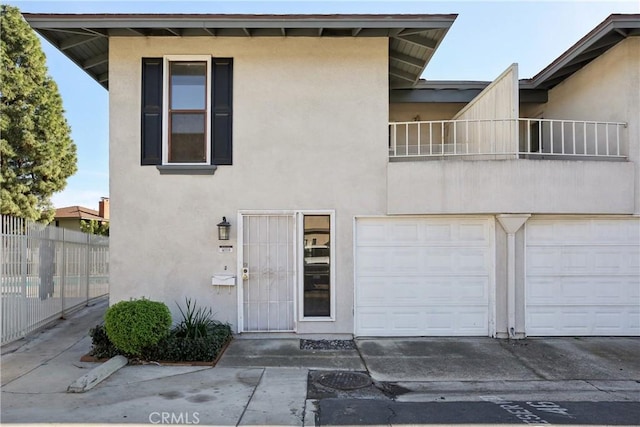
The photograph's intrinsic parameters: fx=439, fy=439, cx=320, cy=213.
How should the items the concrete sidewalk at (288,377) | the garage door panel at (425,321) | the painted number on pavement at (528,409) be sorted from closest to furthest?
1. the painted number on pavement at (528,409)
2. the concrete sidewalk at (288,377)
3. the garage door panel at (425,321)

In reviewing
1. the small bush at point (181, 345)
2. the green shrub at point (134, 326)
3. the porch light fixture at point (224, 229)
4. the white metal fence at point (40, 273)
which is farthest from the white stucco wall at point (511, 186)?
the white metal fence at point (40, 273)

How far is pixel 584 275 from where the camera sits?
8.34 meters

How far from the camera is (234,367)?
256 inches


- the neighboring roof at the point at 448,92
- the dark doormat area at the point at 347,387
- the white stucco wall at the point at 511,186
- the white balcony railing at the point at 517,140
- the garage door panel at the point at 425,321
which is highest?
the neighboring roof at the point at 448,92

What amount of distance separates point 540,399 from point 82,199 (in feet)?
104

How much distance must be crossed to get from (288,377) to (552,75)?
856cm

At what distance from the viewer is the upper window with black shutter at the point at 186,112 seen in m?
8.09

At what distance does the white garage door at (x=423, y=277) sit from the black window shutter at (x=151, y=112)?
3.99 meters

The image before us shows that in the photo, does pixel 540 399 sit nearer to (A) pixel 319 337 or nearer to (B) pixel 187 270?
(A) pixel 319 337

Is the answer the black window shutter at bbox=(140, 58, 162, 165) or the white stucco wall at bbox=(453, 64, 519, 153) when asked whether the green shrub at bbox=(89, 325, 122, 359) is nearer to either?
the black window shutter at bbox=(140, 58, 162, 165)

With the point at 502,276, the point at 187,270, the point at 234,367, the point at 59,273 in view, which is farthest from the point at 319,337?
the point at 59,273

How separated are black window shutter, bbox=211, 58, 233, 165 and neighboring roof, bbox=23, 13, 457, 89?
23.9 inches

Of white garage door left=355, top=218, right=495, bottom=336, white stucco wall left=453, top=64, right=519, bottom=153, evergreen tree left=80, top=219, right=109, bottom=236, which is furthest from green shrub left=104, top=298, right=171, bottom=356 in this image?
evergreen tree left=80, top=219, right=109, bottom=236

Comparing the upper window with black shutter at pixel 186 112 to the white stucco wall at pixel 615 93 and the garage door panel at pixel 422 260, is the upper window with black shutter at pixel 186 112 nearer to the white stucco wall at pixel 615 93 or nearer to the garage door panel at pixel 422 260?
the garage door panel at pixel 422 260
